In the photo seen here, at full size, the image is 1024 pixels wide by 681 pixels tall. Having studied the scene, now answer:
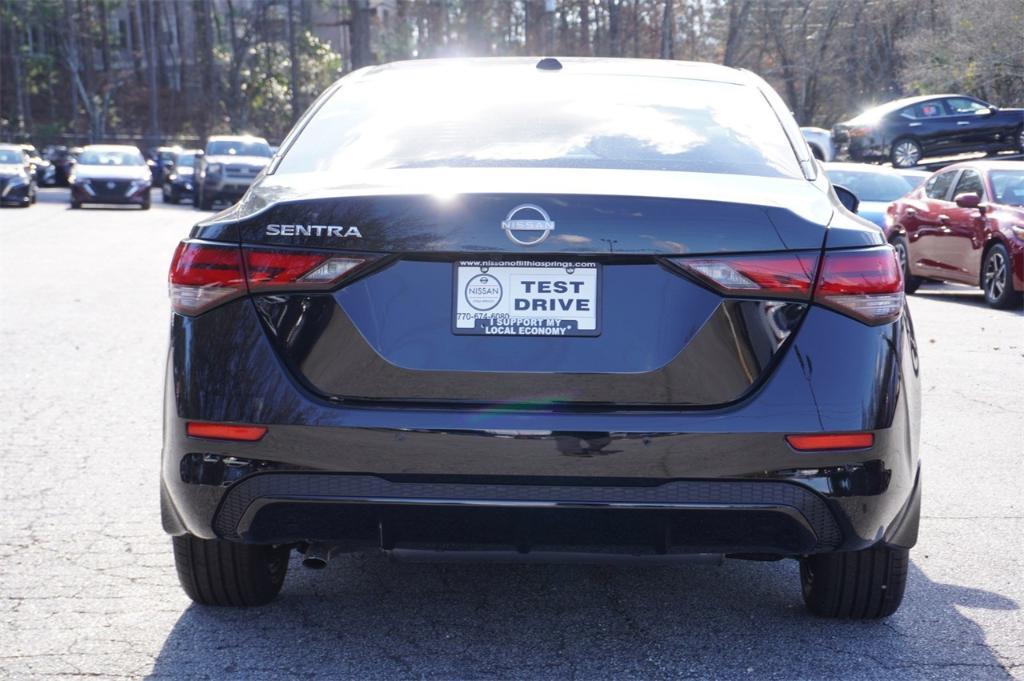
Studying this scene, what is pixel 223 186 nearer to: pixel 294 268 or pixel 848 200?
pixel 848 200

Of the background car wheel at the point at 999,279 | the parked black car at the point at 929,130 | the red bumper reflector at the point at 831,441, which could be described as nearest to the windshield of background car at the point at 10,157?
the parked black car at the point at 929,130

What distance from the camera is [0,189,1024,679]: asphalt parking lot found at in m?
3.93

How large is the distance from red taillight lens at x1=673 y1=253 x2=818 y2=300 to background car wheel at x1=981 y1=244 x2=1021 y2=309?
11937 mm

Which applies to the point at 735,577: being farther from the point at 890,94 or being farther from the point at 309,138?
the point at 890,94

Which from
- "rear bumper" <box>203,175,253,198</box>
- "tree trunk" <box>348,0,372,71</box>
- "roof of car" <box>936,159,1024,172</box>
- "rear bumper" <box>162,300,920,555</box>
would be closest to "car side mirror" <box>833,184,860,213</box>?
"rear bumper" <box>162,300,920,555</box>

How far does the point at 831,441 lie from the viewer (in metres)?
3.50

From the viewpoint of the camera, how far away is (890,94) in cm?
5031

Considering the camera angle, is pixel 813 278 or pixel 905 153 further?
pixel 905 153

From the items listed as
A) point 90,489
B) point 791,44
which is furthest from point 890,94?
point 90,489

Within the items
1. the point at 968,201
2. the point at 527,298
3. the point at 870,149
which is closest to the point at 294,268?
the point at 527,298

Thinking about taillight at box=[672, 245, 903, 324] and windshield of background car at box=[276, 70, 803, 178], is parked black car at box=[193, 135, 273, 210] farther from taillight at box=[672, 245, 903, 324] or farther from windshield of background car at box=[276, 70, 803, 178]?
taillight at box=[672, 245, 903, 324]

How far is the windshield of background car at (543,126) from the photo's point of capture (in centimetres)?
397

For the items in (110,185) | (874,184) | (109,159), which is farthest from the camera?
(109,159)

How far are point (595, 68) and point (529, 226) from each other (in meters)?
1.58
